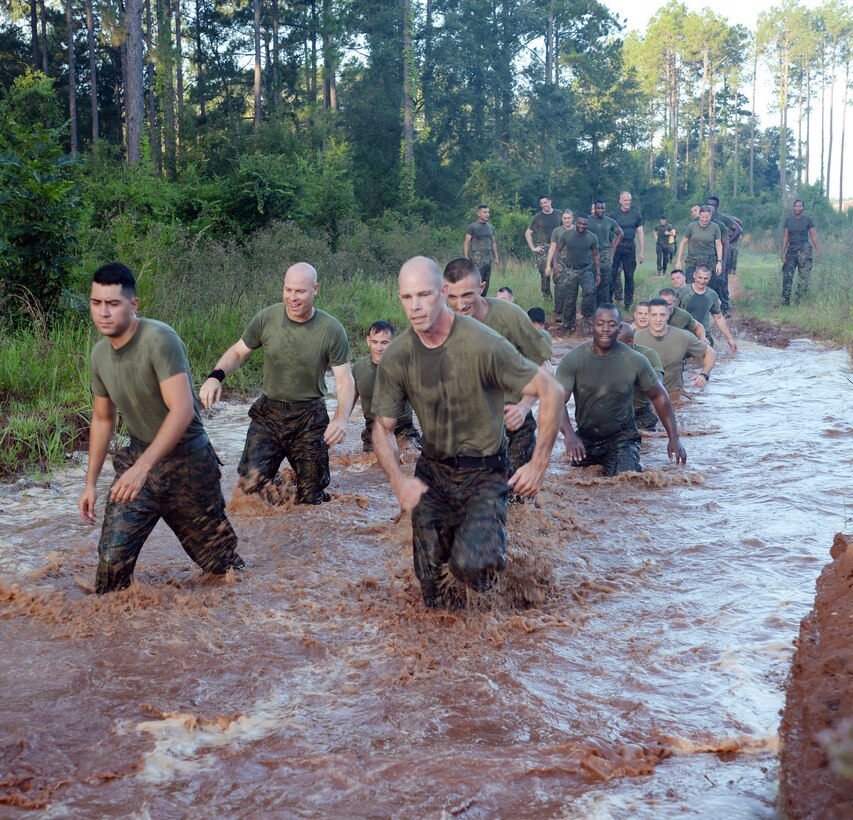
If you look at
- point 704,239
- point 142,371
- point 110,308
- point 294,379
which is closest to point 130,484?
point 142,371

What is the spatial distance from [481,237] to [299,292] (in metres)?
12.0

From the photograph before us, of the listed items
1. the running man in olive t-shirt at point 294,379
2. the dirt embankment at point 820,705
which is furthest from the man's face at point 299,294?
the dirt embankment at point 820,705

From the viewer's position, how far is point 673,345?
1119 cm

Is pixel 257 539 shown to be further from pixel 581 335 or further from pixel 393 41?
pixel 393 41

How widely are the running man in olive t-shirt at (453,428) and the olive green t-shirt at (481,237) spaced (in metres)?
13.8

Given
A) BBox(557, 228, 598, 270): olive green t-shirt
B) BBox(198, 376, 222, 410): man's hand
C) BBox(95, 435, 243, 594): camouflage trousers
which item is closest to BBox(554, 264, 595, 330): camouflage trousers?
BBox(557, 228, 598, 270): olive green t-shirt

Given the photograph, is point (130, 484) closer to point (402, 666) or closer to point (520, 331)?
point (402, 666)

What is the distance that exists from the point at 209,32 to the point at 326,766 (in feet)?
130

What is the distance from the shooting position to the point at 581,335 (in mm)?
17516

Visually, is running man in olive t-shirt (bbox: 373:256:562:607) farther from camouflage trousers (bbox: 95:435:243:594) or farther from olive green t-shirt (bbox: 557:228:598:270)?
olive green t-shirt (bbox: 557:228:598:270)

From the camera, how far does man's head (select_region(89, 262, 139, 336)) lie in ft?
16.4

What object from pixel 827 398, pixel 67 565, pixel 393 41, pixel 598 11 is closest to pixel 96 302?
pixel 67 565

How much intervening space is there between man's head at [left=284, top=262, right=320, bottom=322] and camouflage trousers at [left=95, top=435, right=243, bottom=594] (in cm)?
183

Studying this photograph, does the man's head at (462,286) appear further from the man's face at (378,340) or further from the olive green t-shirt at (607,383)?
the man's face at (378,340)
